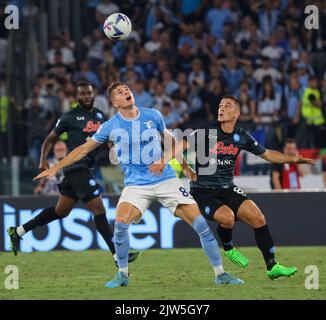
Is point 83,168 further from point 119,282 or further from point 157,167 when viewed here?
point 157,167

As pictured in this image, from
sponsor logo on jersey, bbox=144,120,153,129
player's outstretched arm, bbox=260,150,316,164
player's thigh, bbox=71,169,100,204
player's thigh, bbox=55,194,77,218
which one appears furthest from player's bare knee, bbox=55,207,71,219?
player's outstretched arm, bbox=260,150,316,164

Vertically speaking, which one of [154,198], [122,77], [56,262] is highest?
[122,77]

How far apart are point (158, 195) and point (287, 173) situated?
5.88 metres

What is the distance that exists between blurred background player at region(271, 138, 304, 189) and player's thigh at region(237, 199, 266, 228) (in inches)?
199

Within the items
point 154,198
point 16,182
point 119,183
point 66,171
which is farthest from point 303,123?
point 154,198

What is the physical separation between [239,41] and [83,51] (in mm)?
2963

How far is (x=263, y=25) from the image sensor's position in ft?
67.5

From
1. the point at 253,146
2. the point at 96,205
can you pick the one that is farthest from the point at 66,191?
the point at 253,146

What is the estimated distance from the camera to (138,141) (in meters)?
10.8

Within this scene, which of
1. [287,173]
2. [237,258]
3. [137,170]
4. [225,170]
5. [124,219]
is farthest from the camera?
[287,173]

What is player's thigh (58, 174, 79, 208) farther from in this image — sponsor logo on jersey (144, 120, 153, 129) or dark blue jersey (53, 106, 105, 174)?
sponsor logo on jersey (144, 120, 153, 129)

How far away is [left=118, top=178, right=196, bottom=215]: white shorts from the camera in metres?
10.8

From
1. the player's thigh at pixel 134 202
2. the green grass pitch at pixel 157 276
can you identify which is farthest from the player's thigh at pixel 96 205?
the player's thigh at pixel 134 202

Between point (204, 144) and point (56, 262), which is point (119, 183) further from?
point (204, 144)
